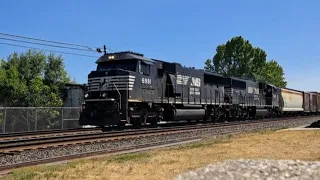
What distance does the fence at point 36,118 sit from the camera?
2255 cm

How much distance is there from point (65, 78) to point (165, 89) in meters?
15.9

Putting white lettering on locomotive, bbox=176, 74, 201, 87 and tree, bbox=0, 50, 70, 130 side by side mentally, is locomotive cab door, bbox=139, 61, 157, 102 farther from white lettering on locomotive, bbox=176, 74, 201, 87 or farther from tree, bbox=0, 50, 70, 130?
tree, bbox=0, 50, 70, 130

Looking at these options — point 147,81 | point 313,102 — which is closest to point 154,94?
point 147,81

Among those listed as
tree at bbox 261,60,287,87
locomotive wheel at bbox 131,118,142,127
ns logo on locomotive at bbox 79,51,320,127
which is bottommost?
locomotive wheel at bbox 131,118,142,127

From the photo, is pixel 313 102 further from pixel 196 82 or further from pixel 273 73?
pixel 196 82

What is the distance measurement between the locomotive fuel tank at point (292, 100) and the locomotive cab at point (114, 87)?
27.3 metres

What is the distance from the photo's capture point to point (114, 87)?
1939 centimetres

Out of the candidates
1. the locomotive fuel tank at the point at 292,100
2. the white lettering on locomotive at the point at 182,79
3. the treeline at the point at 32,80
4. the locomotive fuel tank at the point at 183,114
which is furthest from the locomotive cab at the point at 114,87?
the locomotive fuel tank at the point at 292,100

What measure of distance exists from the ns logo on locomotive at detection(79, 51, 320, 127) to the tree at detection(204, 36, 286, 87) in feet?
130

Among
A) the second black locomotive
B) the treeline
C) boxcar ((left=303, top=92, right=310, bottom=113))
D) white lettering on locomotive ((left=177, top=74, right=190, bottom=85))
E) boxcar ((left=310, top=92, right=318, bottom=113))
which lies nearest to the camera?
the second black locomotive

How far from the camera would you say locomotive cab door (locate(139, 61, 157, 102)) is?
2069cm

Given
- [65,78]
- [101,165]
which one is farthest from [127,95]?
[65,78]

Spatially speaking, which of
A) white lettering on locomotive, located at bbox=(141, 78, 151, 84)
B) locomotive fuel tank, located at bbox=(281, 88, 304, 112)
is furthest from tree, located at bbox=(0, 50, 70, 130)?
locomotive fuel tank, located at bbox=(281, 88, 304, 112)

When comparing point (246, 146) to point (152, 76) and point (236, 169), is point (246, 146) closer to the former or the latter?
point (236, 169)
